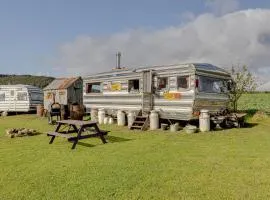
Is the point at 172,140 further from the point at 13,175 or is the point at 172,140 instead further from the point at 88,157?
the point at 13,175

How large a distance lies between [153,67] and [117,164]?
33.5 feet

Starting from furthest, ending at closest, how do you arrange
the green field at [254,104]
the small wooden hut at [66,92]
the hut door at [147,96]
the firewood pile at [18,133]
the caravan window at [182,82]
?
the green field at [254,104], the small wooden hut at [66,92], the hut door at [147,96], the caravan window at [182,82], the firewood pile at [18,133]

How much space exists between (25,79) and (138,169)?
62.7m

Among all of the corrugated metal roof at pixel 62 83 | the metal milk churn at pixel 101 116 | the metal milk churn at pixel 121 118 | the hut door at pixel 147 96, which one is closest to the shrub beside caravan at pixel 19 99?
the corrugated metal roof at pixel 62 83

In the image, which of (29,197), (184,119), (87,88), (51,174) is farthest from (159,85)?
(29,197)

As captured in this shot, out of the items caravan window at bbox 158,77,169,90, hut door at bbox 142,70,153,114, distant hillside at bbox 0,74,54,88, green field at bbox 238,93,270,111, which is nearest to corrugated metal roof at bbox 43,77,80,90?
hut door at bbox 142,70,153,114

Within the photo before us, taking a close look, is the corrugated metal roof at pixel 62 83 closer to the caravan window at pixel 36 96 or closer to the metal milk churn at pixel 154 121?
the caravan window at pixel 36 96

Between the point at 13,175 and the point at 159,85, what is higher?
the point at 159,85

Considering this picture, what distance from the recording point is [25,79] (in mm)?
66750

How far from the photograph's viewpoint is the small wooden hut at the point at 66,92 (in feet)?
90.8

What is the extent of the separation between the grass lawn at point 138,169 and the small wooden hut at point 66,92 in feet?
47.7

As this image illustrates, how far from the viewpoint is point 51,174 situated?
26.2 feet

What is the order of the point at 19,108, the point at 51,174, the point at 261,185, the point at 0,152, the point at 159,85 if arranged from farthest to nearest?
the point at 19,108, the point at 159,85, the point at 0,152, the point at 51,174, the point at 261,185

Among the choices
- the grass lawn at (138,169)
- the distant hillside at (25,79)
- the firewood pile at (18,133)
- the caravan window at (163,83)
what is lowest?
the grass lawn at (138,169)
